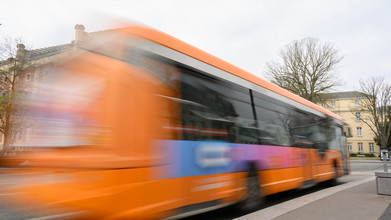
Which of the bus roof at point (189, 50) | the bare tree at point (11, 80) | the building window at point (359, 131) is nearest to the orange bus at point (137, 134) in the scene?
the bus roof at point (189, 50)

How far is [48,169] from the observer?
371 centimetres

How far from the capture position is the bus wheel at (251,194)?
5.56m

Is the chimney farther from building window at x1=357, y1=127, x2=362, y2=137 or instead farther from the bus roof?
building window at x1=357, y1=127, x2=362, y2=137

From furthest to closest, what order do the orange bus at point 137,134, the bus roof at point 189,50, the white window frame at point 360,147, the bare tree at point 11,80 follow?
1. the white window frame at point 360,147
2. the bare tree at point 11,80
3. the bus roof at point 189,50
4. the orange bus at point 137,134

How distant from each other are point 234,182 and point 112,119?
8.78ft

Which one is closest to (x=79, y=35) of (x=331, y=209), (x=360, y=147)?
(x=331, y=209)

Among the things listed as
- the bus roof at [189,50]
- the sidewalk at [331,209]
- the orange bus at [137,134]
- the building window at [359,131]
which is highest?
the building window at [359,131]

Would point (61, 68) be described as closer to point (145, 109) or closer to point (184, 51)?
point (145, 109)

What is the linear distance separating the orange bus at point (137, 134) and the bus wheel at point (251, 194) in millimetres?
29

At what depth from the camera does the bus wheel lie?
5.56 metres

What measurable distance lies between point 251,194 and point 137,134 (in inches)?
122

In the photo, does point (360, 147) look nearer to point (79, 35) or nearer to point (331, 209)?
point (331, 209)

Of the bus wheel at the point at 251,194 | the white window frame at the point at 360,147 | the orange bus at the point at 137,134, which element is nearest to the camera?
the orange bus at the point at 137,134

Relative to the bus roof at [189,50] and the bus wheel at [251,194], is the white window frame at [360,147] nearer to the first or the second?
the bus roof at [189,50]
